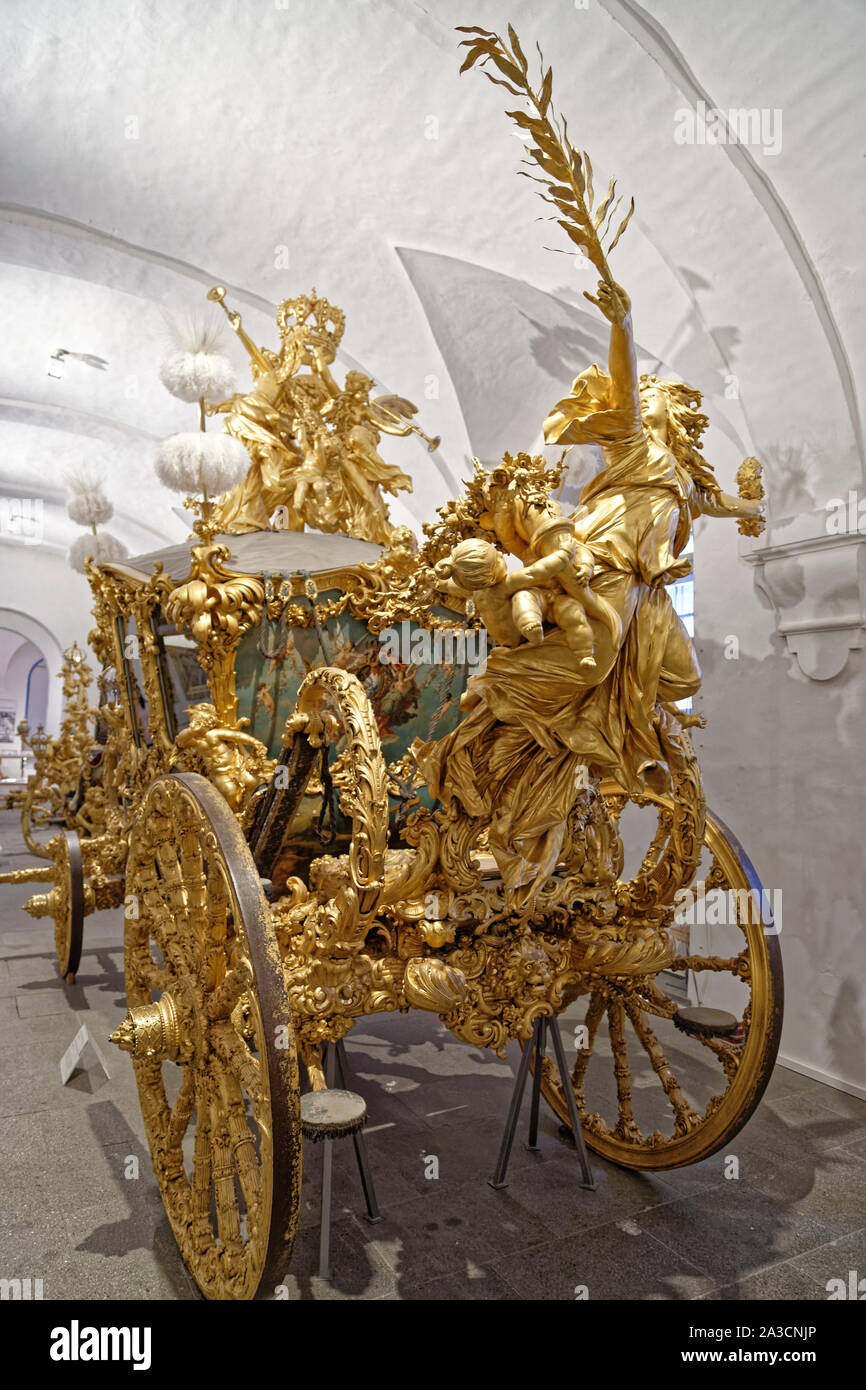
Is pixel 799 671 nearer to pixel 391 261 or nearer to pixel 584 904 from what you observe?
pixel 584 904

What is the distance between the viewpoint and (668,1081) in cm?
277

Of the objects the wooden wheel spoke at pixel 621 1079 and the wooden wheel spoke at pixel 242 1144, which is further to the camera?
the wooden wheel spoke at pixel 621 1079

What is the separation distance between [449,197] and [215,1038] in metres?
5.15

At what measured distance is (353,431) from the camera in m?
5.18

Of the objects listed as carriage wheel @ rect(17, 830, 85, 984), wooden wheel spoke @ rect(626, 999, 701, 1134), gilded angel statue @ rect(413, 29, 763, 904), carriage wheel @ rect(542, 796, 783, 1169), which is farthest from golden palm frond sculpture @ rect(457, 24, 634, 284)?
carriage wheel @ rect(17, 830, 85, 984)

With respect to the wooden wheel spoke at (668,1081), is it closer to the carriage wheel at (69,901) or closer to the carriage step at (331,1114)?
the carriage step at (331,1114)

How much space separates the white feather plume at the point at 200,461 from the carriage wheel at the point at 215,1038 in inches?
110

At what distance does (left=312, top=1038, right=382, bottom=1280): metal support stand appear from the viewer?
7.34 ft

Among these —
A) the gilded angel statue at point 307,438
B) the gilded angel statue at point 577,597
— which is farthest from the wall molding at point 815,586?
the gilded angel statue at point 307,438

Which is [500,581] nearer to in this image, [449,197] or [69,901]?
[69,901]

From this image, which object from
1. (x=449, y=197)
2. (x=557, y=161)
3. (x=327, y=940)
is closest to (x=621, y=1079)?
(x=327, y=940)

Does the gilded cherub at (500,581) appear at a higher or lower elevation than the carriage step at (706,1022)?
higher

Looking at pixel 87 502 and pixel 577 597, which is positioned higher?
pixel 87 502

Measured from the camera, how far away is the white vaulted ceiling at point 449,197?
3.81 meters
